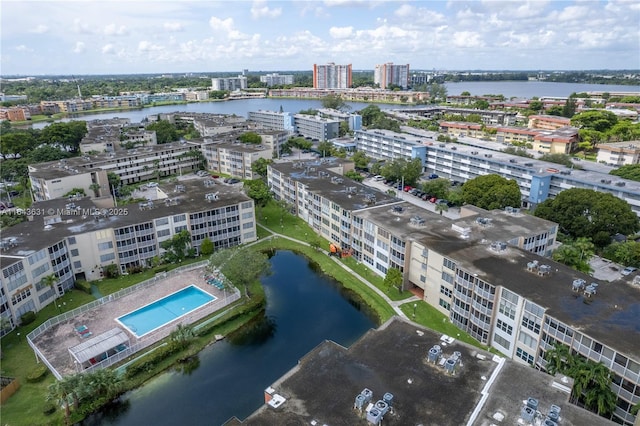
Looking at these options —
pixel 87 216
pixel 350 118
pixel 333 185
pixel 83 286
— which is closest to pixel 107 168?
pixel 87 216

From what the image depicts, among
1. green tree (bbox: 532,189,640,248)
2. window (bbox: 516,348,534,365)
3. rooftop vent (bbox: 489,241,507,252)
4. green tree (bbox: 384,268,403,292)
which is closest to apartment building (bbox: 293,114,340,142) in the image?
green tree (bbox: 532,189,640,248)

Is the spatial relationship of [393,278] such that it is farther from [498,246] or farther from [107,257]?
[107,257]

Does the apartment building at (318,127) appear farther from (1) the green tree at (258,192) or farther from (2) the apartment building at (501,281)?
(2) the apartment building at (501,281)

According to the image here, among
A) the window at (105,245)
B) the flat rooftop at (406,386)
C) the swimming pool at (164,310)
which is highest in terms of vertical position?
the flat rooftop at (406,386)

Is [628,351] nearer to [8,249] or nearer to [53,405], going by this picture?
[53,405]

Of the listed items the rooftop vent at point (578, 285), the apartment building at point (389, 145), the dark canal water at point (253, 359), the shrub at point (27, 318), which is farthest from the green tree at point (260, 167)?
the rooftop vent at point (578, 285)
